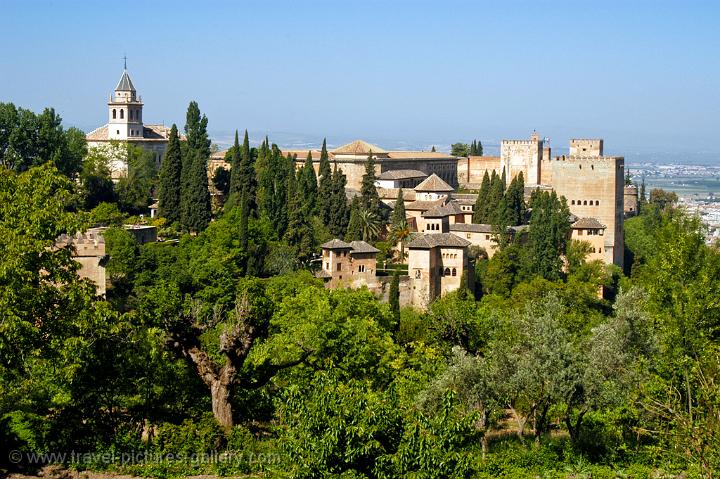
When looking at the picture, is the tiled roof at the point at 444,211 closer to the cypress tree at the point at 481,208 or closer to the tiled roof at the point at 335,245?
the cypress tree at the point at 481,208

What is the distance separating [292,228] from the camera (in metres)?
51.3

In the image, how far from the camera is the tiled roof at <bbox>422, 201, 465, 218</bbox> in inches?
2173

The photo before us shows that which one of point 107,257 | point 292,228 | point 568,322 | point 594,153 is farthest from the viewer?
point 594,153

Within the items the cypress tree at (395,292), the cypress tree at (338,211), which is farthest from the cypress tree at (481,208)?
the cypress tree at (395,292)

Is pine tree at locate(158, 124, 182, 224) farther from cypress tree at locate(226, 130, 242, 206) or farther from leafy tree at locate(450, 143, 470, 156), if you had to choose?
leafy tree at locate(450, 143, 470, 156)

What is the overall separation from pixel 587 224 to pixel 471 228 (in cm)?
651

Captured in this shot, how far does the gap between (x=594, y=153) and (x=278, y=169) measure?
26.3 meters

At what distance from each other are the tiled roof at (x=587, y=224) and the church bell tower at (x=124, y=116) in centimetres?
2841

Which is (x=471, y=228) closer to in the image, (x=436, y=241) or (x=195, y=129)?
(x=436, y=241)

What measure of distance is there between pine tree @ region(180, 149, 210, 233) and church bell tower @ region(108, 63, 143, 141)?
59.4 feet

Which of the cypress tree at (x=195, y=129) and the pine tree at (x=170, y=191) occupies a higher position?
the cypress tree at (x=195, y=129)

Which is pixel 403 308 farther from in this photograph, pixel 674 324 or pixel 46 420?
pixel 46 420

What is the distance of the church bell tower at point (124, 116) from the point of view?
229 ft

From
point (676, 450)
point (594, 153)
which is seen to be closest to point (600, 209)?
point (594, 153)
